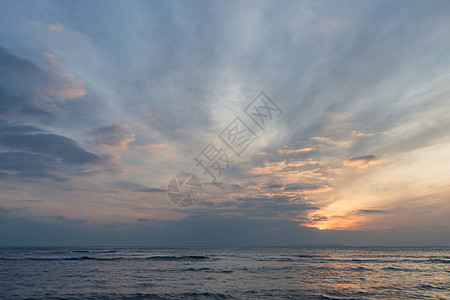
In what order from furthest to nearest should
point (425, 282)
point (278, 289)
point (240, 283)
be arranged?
1. point (425, 282)
2. point (240, 283)
3. point (278, 289)

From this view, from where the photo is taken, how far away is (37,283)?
27875mm

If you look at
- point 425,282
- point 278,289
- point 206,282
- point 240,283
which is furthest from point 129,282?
point 425,282

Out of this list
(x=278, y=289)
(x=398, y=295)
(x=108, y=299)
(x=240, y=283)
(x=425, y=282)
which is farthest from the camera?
(x=425, y=282)

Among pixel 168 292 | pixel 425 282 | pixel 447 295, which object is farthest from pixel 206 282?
pixel 425 282

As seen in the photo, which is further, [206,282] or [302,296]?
[206,282]

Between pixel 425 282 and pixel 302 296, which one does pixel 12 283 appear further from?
pixel 425 282

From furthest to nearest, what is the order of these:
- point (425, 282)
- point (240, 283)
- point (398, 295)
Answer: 1. point (425, 282)
2. point (240, 283)
3. point (398, 295)

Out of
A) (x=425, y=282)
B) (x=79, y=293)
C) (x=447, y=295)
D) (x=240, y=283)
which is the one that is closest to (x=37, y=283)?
(x=79, y=293)

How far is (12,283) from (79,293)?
10721mm

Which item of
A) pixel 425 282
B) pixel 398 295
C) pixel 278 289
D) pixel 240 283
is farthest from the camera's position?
pixel 425 282

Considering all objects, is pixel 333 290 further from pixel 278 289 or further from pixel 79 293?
pixel 79 293

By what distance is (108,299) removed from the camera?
20781mm

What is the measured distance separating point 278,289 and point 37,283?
23896mm

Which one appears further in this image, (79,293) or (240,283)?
(240,283)
